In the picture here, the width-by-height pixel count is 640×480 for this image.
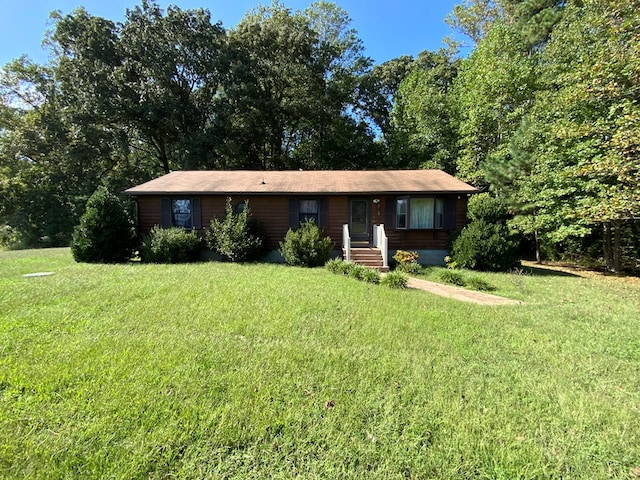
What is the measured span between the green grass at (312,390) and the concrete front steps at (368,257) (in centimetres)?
456

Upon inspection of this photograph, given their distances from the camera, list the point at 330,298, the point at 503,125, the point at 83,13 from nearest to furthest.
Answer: the point at 330,298
the point at 503,125
the point at 83,13

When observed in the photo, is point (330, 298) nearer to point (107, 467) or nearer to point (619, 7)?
point (107, 467)

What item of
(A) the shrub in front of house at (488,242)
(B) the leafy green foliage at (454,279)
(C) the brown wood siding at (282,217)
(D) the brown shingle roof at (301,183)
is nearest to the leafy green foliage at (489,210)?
(A) the shrub in front of house at (488,242)

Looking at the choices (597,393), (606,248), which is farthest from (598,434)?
(606,248)

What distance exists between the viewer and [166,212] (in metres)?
11.2

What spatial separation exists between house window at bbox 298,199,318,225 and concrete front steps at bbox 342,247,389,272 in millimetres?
2117

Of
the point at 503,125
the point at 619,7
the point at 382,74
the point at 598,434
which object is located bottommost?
the point at 598,434

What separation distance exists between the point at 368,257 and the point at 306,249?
2.30 metres

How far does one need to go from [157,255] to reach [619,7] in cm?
1580

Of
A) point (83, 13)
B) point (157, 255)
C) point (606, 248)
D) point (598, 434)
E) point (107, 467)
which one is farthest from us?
point (83, 13)

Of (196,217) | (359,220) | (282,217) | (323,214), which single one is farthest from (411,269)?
(196,217)

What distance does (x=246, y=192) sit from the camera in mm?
10938

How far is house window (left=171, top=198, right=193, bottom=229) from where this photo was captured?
11.3 metres

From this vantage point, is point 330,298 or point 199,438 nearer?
point 199,438
